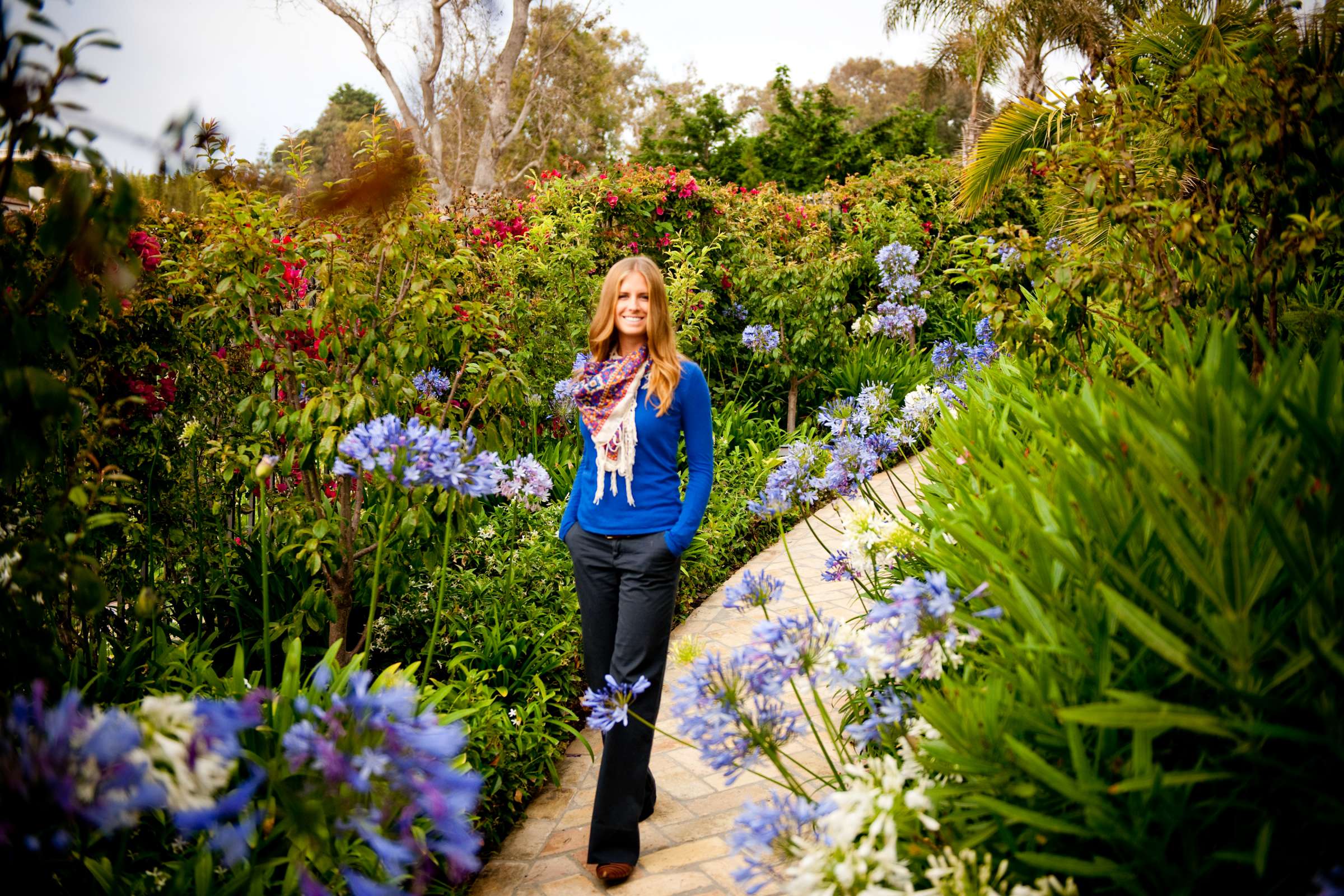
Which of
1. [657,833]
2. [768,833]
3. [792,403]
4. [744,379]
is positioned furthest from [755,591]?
[792,403]

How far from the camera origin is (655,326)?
119 inches

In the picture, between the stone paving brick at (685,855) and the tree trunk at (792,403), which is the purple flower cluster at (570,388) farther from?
the tree trunk at (792,403)

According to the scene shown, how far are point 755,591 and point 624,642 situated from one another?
2.82ft

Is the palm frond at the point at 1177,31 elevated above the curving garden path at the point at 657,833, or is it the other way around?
the palm frond at the point at 1177,31

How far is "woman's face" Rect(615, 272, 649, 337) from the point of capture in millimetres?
3031

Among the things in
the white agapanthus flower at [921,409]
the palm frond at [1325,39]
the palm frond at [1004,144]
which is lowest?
the white agapanthus flower at [921,409]

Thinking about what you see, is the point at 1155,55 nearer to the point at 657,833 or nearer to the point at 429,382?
the point at 429,382

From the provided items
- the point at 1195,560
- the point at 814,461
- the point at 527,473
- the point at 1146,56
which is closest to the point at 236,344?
the point at 527,473

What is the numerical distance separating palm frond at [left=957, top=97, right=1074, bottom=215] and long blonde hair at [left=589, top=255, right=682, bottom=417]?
231 inches

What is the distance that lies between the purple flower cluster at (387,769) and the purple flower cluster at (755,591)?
2.94ft

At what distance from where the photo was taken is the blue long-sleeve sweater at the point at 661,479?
114 inches

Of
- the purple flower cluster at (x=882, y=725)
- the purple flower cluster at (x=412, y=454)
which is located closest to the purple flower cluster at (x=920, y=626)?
the purple flower cluster at (x=882, y=725)

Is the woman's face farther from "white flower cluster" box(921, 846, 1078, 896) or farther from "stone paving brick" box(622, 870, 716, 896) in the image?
"white flower cluster" box(921, 846, 1078, 896)

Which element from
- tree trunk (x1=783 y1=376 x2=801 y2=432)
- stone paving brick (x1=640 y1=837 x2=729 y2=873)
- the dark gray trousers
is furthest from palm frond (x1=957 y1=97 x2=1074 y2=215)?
stone paving brick (x1=640 y1=837 x2=729 y2=873)
